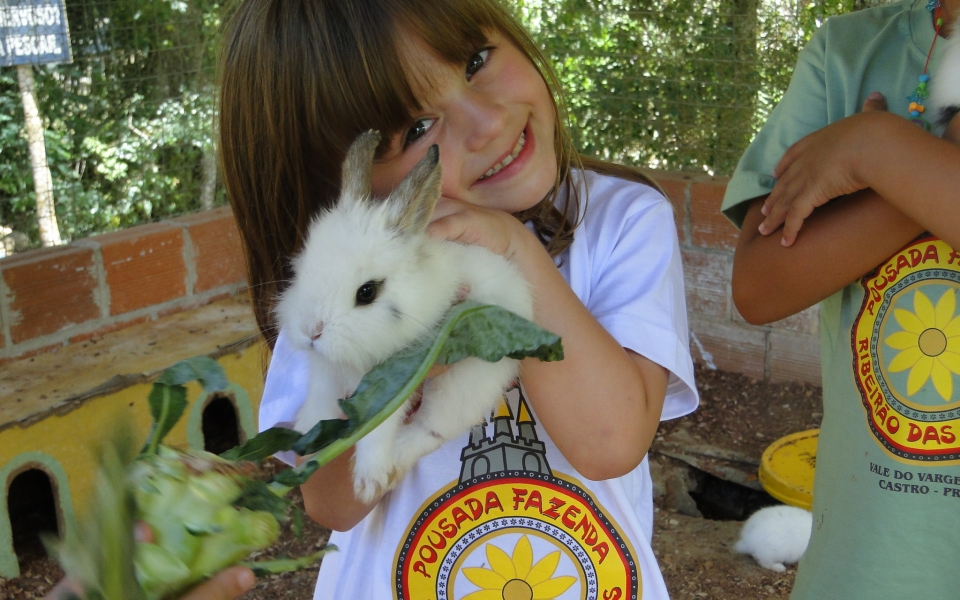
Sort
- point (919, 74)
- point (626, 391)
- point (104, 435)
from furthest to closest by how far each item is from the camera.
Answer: point (919, 74), point (626, 391), point (104, 435)

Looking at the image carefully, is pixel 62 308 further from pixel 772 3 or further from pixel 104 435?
pixel 772 3

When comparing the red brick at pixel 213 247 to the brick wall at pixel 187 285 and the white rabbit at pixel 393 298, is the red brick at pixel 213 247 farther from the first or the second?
the white rabbit at pixel 393 298

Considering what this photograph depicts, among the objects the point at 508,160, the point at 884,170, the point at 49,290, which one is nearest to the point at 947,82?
the point at 884,170

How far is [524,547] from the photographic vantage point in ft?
4.35

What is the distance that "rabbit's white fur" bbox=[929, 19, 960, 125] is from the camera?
134 cm

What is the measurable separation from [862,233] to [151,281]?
2.50 meters

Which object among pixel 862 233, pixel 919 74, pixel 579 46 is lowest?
pixel 862 233

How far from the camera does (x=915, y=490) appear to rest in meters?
1.29

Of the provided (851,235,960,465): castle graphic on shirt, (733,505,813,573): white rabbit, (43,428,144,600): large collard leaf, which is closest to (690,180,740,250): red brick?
(733,505,813,573): white rabbit

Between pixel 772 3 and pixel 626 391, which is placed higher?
pixel 772 3

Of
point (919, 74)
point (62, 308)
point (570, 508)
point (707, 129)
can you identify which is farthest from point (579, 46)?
point (570, 508)

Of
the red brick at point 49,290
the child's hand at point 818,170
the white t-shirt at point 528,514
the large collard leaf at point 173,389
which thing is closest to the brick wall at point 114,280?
the red brick at point 49,290

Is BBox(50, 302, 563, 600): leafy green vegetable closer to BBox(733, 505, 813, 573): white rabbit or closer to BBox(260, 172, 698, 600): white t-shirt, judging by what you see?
BBox(260, 172, 698, 600): white t-shirt

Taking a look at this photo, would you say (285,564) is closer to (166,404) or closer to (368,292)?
(166,404)
